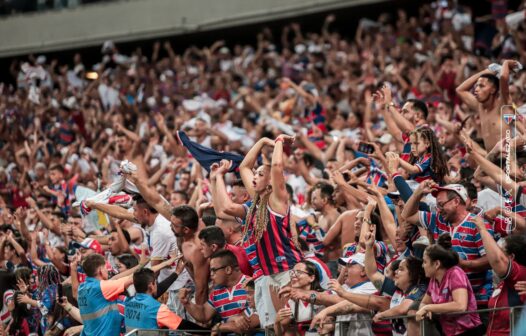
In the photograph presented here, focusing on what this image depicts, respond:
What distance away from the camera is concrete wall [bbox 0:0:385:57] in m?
23.5

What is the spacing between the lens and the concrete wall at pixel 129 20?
77.3 ft

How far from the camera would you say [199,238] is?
27.3 feet

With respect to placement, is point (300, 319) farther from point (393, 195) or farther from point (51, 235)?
point (51, 235)

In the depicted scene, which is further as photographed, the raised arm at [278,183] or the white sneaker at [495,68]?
the white sneaker at [495,68]

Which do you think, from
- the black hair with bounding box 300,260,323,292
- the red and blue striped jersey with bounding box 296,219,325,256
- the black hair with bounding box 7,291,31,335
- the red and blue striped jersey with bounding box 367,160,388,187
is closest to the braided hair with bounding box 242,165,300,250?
the black hair with bounding box 300,260,323,292

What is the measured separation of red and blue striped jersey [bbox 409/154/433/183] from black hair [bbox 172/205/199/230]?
2.01 m

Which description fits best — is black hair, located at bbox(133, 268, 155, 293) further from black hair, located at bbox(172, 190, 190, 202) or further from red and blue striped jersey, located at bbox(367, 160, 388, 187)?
black hair, located at bbox(172, 190, 190, 202)

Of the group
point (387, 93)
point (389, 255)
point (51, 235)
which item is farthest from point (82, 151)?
point (389, 255)

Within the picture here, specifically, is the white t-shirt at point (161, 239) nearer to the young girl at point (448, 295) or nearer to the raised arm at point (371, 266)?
the raised arm at point (371, 266)

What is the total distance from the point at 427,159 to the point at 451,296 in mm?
2150

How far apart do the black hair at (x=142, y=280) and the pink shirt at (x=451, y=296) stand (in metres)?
2.44

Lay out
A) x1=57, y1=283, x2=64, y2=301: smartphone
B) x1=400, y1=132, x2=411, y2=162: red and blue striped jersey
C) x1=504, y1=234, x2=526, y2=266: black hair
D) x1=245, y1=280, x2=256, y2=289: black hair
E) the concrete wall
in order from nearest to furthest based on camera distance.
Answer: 1. x1=504, y1=234, x2=526, y2=266: black hair
2. x1=245, y1=280, x2=256, y2=289: black hair
3. x1=400, y1=132, x2=411, y2=162: red and blue striped jersey
4. x1=57, y1=283, x2=64, y2=301: smartphone
5. the concrete wall


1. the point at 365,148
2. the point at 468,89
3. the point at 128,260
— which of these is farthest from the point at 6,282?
the point at 468,89

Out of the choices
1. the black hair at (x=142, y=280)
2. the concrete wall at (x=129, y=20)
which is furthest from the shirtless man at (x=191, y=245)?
the concrete wall at (x=129, y=20)
